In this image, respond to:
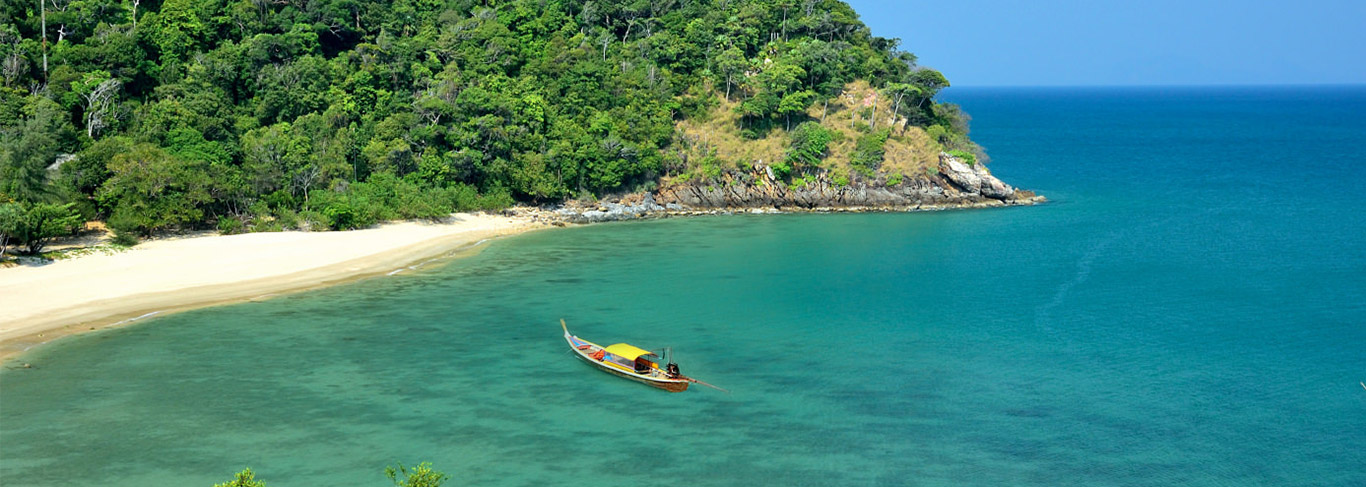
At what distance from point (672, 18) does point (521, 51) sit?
632 inches

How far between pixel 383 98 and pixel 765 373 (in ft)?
156


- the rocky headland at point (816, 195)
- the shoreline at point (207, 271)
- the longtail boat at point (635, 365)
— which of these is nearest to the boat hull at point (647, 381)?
the longtail boat at point (635, 365)

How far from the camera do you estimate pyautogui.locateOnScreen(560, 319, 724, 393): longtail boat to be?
37.3 m

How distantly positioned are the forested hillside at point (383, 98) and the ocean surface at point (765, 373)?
12.0m

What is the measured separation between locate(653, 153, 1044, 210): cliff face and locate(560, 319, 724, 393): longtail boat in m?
40.1

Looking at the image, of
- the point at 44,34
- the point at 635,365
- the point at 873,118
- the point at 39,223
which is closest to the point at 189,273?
the point at 39,223

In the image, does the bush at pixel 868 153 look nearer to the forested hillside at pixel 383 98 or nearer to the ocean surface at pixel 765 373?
the forested hillside at pixel 383 98

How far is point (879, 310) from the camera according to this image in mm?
49219

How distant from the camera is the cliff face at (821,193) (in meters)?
80.4

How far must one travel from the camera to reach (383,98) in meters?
76.2

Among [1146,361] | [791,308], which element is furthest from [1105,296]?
[791,308]

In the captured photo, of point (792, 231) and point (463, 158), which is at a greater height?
point (463, 158)

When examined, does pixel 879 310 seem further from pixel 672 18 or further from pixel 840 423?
pixel 672 18

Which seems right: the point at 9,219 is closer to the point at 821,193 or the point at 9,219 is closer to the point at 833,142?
the point at 821,193
